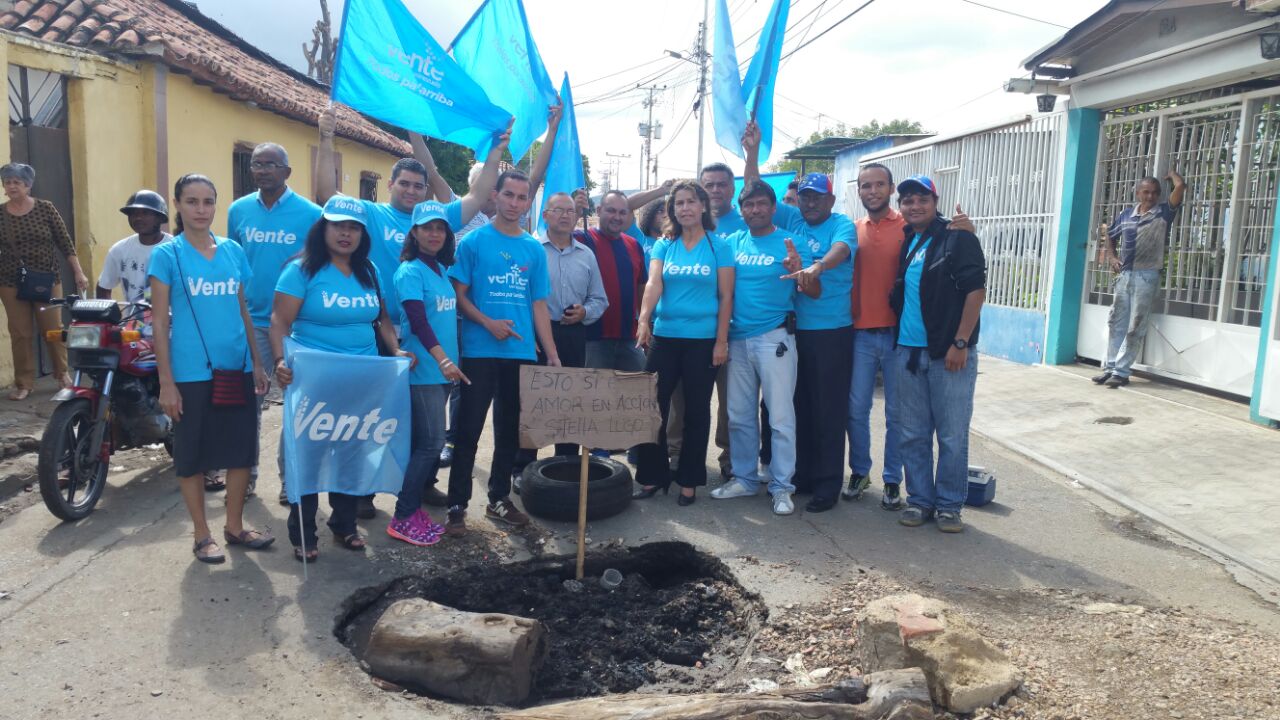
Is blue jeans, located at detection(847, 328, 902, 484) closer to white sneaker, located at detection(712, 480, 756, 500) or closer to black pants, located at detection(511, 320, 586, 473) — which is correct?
white sneaker, located at detection(712, 480, 756, 500)

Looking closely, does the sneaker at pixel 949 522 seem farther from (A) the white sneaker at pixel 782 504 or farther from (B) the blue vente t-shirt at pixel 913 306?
(B) the blue vente t-shirt at pixel 913 306

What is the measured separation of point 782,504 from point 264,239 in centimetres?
365

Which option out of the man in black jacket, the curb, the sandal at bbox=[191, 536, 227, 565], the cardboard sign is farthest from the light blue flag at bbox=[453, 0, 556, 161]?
the curb

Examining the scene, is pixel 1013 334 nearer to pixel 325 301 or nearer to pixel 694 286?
pixel 694 286

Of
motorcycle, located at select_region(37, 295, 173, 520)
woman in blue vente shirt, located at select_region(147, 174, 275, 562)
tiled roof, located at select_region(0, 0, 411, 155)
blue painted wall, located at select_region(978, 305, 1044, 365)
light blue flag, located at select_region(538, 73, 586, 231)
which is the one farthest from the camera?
blue painted wall, located at select_region(978, 305, 1044, 365)

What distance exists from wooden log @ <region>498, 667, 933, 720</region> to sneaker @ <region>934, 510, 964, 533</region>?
2312 mm

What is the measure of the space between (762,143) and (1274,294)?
4573 mm

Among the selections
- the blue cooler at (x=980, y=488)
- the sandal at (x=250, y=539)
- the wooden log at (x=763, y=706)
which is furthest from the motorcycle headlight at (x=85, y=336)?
the blue cooler at (x=980, y=488)

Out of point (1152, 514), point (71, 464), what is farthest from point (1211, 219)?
point (71, 464)

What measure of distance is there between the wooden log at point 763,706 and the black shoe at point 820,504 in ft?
8.23

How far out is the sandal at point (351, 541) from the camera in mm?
4719

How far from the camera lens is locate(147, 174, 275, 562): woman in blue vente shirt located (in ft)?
14.2

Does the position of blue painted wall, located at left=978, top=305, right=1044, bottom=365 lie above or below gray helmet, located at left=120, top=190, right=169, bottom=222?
below

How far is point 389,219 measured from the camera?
543 cm
